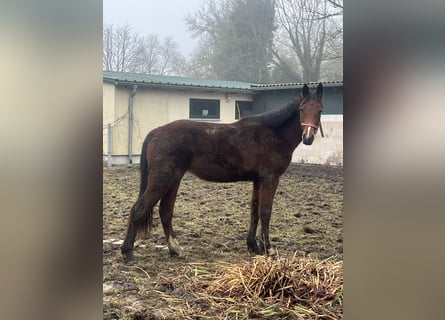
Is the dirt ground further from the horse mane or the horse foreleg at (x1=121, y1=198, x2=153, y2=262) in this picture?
the horse mane

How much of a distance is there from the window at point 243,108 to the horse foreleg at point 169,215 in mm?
409

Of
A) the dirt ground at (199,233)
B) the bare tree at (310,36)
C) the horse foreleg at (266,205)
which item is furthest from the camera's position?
the horse foreleg at (266,205)

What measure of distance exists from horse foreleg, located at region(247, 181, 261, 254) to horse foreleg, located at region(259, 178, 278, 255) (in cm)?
2

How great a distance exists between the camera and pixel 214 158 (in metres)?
2.11

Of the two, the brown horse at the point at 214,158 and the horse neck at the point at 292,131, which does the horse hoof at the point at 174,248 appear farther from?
the horse neck at the point at 292,131

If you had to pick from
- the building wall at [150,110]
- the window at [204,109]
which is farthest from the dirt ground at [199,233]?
the window at [204,109]

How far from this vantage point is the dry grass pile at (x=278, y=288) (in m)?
1.72

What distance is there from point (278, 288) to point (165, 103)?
89cm

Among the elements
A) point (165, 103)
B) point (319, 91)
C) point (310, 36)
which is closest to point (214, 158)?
point (165, 103)
